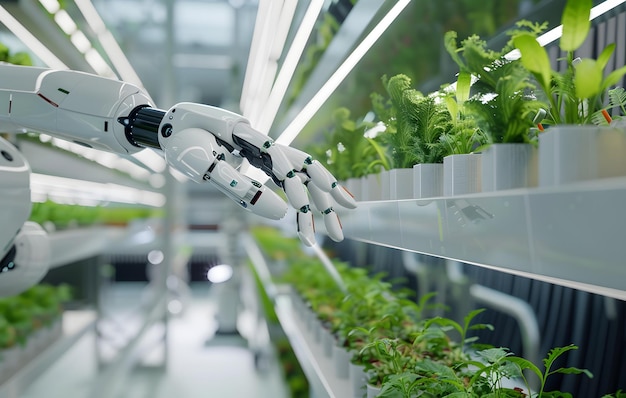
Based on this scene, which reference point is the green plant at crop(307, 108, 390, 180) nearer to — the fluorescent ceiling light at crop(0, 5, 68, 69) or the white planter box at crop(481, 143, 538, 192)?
the white planter box at crop(481, 143, 538, 192)

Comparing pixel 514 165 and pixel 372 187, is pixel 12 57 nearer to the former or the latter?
pixel 372 187

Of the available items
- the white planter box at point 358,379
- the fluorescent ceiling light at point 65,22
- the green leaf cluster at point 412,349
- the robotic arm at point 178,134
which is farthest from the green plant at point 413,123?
the fluorescent ceiling light at point 65,22

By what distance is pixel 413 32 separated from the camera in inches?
64.7

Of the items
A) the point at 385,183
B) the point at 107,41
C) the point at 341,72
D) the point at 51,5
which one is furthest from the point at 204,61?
the point at 385,183

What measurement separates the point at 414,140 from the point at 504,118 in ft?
1.37

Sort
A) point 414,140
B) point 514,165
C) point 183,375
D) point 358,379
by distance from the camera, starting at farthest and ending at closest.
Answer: point 183,375
point 358,379
point 414,140
point 514,165

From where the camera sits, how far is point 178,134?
1077 mm

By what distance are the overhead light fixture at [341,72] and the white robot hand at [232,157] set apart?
0.43 m

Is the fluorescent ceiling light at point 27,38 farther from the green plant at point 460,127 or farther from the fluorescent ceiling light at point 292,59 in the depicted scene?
the green plant at point 460,127

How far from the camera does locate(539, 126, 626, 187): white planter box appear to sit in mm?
719

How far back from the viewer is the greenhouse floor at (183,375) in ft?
13.2

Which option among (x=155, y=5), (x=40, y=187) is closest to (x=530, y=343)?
(x=40, y=187)

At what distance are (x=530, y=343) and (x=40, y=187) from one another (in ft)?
8.88

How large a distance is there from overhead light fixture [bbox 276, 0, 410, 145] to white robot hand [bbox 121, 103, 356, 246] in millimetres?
433
